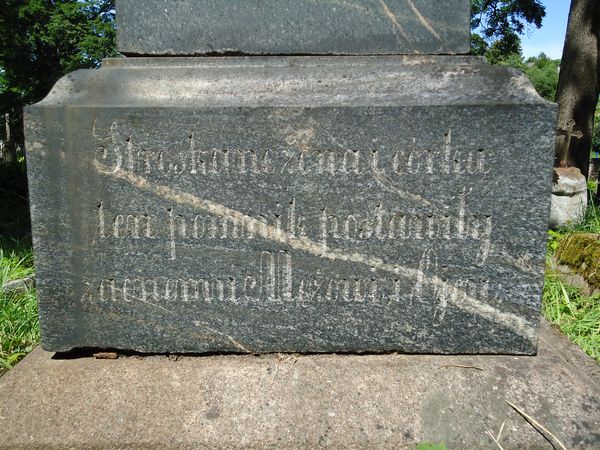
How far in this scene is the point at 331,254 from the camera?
6.91 feet

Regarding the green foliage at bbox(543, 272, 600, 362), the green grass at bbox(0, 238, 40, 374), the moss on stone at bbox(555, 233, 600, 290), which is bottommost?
the green grass at bbox(0, 238, 40, 374)

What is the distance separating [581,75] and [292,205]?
7.91 metres

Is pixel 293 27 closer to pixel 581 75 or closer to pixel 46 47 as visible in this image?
pixel 581 75

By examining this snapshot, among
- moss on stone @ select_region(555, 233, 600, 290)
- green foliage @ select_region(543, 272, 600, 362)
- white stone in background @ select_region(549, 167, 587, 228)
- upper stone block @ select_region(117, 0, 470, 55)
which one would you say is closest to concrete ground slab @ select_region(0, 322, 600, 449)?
green foliage @ select_region(543, 272, 600, 362)

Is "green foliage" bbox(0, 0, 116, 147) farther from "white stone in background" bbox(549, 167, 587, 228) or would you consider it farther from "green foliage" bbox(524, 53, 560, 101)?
"green foliage" bbox(524, 53, 560, 101)

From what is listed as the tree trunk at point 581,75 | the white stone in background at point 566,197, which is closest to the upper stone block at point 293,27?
the white stone in background at point 566,197

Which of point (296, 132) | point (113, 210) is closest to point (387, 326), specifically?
point (296, 132)

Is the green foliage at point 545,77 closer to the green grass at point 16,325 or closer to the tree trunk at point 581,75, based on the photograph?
the tree trunk at point 581,75

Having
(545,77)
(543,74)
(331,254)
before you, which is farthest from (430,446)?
(543,74)

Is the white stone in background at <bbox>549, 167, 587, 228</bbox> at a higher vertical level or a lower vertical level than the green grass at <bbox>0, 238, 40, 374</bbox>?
higher

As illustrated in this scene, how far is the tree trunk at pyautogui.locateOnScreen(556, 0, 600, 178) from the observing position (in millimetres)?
8094

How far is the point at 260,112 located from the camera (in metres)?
2.01

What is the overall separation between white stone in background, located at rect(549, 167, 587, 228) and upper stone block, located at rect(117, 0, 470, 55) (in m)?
5.19

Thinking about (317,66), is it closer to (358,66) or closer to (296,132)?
Result: (358,66)
